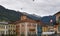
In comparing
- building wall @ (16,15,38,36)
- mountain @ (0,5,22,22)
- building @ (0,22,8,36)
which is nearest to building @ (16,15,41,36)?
building wall @ (16,15,38,36)

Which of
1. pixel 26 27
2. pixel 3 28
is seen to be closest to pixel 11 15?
pixel 3 28

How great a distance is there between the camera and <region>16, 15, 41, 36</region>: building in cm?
3231

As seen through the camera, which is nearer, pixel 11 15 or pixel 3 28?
pixel 3 28

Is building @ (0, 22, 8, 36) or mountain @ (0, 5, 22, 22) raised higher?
mountain @ (0, 5, 22, 22)

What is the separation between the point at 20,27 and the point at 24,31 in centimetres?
137

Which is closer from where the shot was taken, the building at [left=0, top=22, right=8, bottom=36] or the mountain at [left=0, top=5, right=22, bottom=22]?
the building at [left=0, top=22, right=8, bottom=36]

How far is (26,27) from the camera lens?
3238 cm

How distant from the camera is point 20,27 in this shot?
3303 centimetres

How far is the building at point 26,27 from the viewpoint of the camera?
106 ft

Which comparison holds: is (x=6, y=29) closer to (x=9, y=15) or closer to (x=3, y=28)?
(x=3, y=28)

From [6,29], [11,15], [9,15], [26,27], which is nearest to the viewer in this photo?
[26,27]

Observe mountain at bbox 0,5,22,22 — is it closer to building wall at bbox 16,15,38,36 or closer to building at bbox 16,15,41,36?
building at bbox 16,15,41,36

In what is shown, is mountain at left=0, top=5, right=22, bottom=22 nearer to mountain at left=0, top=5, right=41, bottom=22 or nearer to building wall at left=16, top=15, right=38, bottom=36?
mountain at left=0, top=5, right=41, bottom=22

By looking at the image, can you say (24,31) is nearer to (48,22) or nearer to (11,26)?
(11,26)
